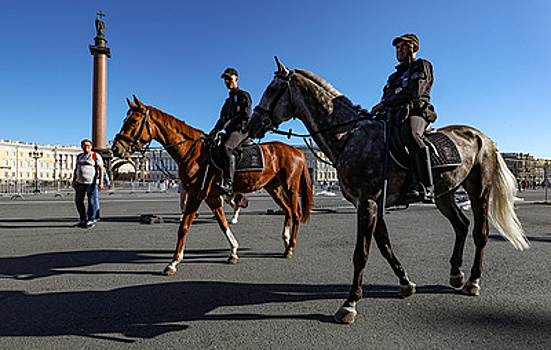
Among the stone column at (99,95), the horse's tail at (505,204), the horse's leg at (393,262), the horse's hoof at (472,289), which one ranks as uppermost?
the stone column at (99,95)

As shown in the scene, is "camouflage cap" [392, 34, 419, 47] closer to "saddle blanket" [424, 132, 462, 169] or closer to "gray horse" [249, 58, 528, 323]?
"gray horse" [249, 58, 528, 323]

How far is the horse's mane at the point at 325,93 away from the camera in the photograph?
3.59 metres

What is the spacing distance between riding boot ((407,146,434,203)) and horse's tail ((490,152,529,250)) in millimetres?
1427

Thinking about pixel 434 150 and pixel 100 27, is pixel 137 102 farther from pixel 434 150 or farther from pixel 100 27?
pixel 100 27

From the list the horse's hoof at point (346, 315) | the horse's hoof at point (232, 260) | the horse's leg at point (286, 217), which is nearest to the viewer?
the horse's hoof at point (346, 315)

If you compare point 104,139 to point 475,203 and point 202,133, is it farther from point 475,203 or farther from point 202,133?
point 475,203

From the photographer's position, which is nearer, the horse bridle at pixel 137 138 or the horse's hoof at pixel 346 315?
the horse's hoof at pixel 346 315

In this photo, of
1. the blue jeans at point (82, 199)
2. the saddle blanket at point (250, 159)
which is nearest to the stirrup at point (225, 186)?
the saddle blanket at point (250, 159)

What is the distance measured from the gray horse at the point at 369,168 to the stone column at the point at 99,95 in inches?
1586

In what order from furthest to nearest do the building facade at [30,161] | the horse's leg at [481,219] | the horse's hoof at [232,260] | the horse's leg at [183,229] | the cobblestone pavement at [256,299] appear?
the building facade at [30,161] → the horse's hoof at [232,260] → the horse's leg at [183,229] → the horse's leg at [481,219] → the cobblestone pavement at [256,299]

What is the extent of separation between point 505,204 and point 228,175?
12.7ft

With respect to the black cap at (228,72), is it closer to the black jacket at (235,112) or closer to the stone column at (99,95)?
the black jacket at (235,112)

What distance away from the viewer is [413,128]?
3371mm

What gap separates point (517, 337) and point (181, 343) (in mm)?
2627
